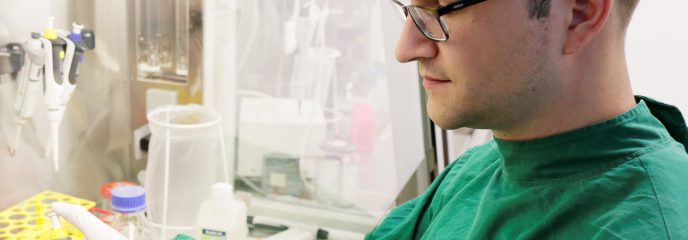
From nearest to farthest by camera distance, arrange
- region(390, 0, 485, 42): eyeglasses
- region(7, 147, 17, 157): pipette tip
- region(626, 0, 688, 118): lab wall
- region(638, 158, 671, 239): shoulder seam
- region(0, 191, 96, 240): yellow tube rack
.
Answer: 1. region(638, 158, 671, 239): shoulder seam
2. region(390, 0, 485, 42): eyeglasses
3. region(0, 191, 96, 240): yellow tube rack
4. region(7, 147, 17, 157): pipette tip
5. region(626, 0, 688, 118): lab wall

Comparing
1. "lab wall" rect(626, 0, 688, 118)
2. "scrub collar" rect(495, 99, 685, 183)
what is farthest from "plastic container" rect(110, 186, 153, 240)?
"lab wall" rect(626, 0, 688, 118)

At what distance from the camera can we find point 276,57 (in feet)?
5.60

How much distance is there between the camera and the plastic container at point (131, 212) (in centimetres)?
123

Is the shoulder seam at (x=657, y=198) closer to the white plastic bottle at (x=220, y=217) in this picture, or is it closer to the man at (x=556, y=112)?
the man at (x=556, y=112)

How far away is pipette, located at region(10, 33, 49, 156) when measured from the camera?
125cm

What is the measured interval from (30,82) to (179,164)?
0.38 metres

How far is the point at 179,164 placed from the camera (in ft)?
4.88

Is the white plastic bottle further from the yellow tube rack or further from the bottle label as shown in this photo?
the yellow tube rack

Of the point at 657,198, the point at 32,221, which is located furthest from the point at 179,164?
the point at 657,198

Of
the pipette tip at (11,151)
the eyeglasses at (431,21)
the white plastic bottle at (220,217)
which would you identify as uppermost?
the eyeglasses at (431,21)

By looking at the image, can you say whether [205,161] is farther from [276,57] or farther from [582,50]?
[582,50]

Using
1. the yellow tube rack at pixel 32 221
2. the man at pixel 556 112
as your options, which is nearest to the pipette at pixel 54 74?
the yellow tube rack at pixel 32 221

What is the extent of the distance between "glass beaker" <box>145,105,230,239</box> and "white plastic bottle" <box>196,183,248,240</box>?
0.10m

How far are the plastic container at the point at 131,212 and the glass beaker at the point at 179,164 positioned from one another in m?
0.09
